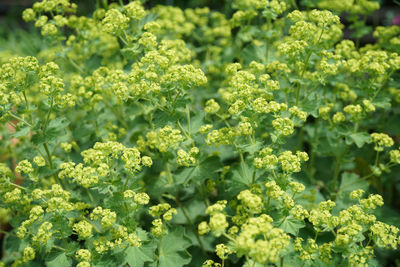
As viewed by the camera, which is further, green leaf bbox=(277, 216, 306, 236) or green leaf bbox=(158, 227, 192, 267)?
green leaf bbox=(158, 227, 192, 267)

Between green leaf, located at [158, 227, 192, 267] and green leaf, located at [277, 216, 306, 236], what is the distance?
0.96 metres

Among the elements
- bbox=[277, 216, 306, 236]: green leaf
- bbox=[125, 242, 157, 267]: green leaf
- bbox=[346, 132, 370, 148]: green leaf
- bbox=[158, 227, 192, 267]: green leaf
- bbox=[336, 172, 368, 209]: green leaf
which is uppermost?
bbox=[346, 132, 370, 148]: green leaf

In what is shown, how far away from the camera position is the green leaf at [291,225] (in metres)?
3.07

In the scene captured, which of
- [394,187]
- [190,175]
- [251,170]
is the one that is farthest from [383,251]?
[190,175]

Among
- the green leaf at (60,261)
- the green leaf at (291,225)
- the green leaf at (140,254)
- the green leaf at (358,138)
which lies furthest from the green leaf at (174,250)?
A: the green leaf at (358,138)

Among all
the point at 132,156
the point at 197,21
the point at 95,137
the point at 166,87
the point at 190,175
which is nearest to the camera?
the point at 132,156

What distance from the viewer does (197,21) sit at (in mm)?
5289

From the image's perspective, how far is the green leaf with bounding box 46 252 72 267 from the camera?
3171mm

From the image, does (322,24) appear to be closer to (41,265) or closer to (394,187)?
(394,187)

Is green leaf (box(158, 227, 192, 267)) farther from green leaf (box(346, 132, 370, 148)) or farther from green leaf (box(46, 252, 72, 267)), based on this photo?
green leaf (box(346, 132, 370, 148))

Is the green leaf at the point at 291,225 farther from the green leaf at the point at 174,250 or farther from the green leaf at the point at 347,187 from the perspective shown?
the green leaf at the point at 347,187

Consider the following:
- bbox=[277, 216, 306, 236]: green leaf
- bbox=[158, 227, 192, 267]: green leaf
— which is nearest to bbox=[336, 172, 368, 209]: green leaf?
bbox=[277, 216, 306, 236]: green leaf

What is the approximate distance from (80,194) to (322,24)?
2.96 meters

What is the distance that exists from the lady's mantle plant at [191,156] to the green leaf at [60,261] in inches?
0.4
